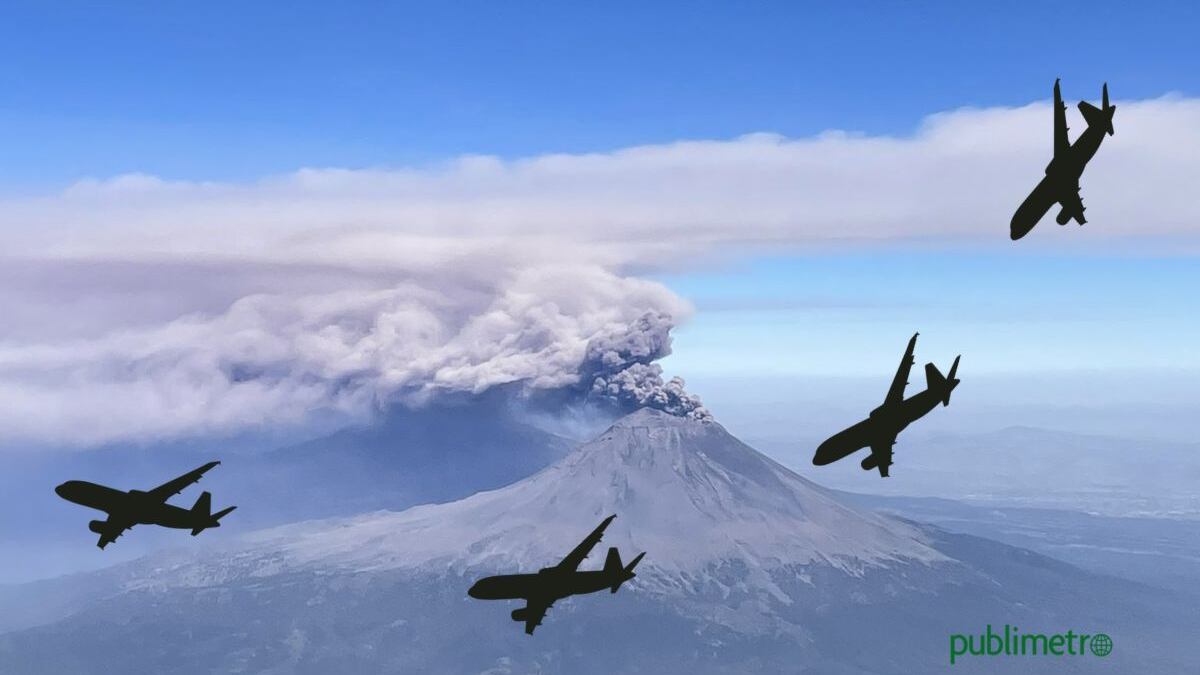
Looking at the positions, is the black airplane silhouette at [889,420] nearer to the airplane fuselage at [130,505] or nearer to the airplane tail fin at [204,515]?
the airplane tail fin at [204,515]

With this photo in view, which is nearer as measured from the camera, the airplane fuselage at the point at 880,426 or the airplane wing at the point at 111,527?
the airplane fuselage at the point at 880,426

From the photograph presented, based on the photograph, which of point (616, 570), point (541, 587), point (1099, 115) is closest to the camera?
point (1099, 115)

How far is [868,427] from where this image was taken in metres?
58.0

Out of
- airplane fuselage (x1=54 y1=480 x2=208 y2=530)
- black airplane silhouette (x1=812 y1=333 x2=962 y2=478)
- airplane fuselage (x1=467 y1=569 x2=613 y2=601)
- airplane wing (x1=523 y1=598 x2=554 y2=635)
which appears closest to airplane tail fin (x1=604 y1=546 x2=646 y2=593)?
airplane fuselage (x1=467 y1=569 x2=613 y2=601)

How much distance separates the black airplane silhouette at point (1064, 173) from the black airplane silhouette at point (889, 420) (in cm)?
806

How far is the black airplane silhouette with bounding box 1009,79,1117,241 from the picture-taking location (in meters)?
49.4

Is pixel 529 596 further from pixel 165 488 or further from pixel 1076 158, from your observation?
pixel 1076 158

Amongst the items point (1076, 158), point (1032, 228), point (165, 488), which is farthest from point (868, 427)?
point (165, 488)

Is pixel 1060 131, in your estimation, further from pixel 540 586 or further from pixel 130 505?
pixel 130 505

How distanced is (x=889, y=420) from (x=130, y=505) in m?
39.1

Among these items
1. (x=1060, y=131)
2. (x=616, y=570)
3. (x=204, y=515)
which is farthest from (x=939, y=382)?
(x=204, y=515)

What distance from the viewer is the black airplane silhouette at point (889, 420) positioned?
180 ft

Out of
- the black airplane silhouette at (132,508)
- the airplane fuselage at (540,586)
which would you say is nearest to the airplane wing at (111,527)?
the black airplane silhouette at (132,508)

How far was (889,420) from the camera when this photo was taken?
56969 mm
